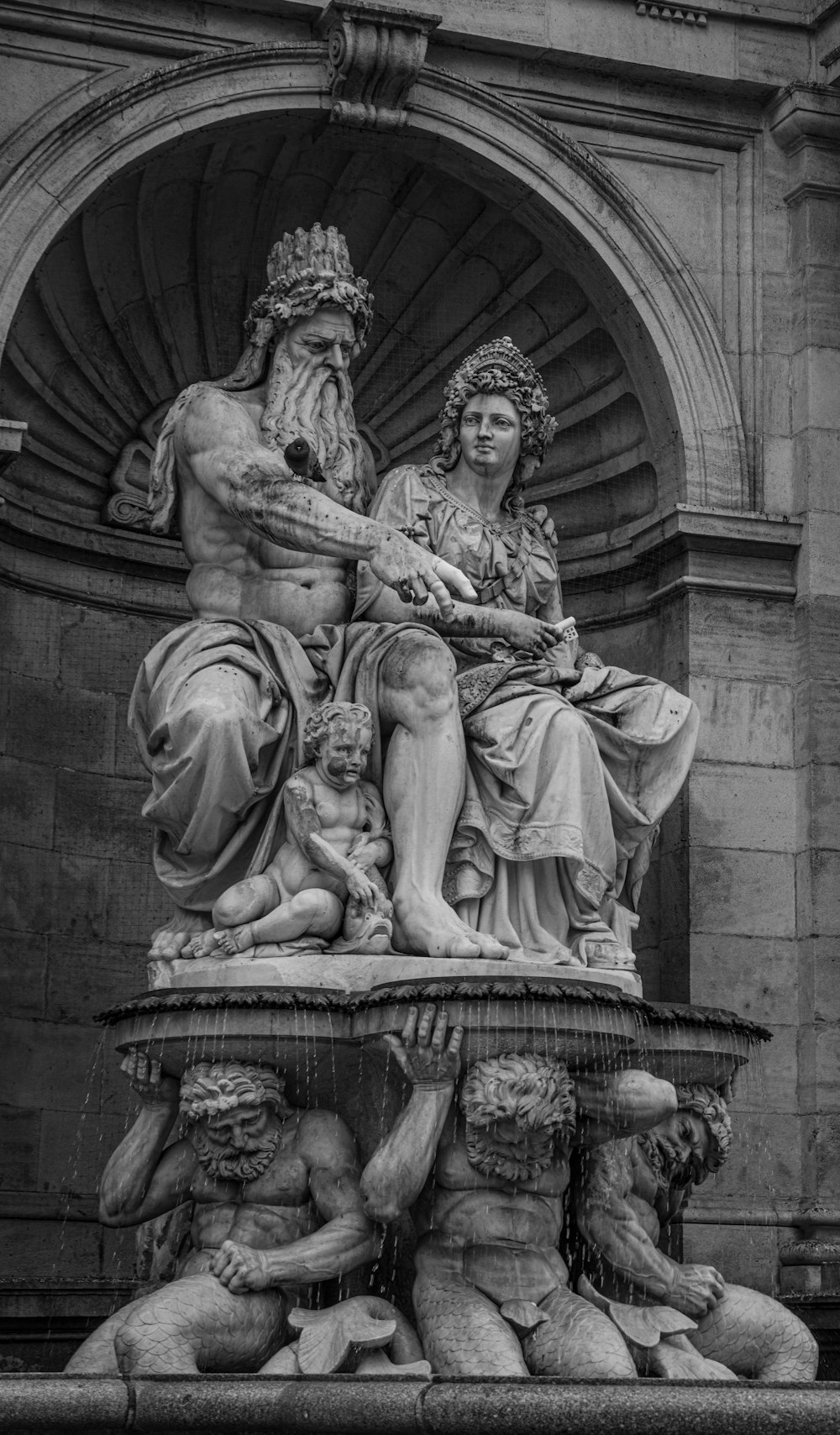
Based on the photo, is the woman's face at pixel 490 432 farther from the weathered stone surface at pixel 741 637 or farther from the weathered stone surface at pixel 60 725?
the weathered stone surface at pixel 60 725

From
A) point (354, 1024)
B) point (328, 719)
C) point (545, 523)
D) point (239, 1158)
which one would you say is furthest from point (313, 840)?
point (545, 523)

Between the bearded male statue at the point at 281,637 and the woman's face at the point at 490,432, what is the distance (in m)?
0.39

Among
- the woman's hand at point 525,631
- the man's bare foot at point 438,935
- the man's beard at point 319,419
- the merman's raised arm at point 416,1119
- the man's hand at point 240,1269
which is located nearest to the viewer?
the man's hand at point 240,1269

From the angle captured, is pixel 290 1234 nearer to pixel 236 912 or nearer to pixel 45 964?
pixel 236 912

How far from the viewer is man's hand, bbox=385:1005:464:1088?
259 inches

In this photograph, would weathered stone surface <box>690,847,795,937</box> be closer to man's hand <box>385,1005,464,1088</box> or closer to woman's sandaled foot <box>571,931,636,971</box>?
woman's sandaled foot <box>571,931,636,971</box>

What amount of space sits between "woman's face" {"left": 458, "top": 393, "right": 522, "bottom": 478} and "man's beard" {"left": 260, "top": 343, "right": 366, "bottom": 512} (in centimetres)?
38

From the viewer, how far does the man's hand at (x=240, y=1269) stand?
6.45 meters

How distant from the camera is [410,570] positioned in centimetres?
747

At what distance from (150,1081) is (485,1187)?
983mm

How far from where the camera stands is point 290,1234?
6.71m

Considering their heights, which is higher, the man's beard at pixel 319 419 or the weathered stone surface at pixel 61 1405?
the man's beard at pixel 319 419

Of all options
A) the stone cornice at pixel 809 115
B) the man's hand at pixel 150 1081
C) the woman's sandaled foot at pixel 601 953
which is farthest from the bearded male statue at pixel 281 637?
the stone cornice at pixel 809 115

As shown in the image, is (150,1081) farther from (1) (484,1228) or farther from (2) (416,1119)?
(1) (484,1228)
